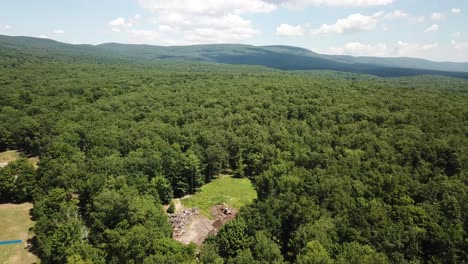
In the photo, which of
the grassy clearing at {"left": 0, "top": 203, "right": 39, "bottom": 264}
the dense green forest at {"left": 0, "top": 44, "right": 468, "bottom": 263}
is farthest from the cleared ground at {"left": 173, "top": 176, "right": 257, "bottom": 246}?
the grassy clearing at {"left": 0, "top": 203, "right": 39, "bottom": 264}

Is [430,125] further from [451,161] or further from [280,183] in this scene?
[280,183]

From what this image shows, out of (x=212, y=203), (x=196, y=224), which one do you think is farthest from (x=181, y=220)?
(x=212, y=203)

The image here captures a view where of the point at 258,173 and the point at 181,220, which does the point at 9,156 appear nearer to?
the point at 181,220

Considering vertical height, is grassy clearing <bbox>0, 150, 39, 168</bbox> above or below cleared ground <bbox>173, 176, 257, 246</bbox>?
below

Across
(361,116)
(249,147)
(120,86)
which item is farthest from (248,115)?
(120,86)

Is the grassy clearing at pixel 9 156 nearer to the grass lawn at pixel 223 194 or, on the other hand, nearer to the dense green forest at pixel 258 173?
the dense green forest at pixel 258 173

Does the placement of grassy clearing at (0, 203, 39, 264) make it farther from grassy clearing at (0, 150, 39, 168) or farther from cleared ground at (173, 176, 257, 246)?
grassy clearing at (0, 150, 39, 168)
